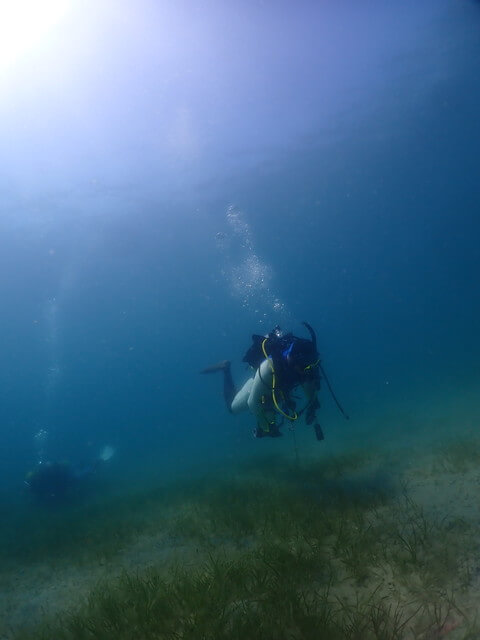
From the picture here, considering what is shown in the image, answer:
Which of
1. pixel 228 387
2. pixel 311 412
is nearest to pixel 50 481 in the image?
pixel 228 387

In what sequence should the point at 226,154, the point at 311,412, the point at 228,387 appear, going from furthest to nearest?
the point at 226,154 < the point at 228,387 < the point at 311,412

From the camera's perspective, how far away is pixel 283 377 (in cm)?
650

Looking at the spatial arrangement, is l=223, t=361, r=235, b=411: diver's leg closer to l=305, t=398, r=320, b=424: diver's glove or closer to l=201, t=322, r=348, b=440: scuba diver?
l=201, t=322, r=348, b=440: scuba diver

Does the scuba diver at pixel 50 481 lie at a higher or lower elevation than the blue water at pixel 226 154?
lower

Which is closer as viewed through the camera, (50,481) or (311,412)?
(311,412)

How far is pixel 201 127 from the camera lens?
23672mm

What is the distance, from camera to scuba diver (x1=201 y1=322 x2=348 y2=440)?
6.38 m

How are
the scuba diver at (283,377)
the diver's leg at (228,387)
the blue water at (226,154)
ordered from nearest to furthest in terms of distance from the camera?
the scuba diver at (283,377), the diver's leg at (228,387), the blue water at (226,154)

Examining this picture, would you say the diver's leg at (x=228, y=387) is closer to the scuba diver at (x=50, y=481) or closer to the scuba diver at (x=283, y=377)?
the scuba diver at (x=283, y=377)

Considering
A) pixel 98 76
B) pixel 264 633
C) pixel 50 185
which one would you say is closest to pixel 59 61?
pixel 98 76

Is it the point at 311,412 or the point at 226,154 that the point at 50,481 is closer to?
the point at 311,412

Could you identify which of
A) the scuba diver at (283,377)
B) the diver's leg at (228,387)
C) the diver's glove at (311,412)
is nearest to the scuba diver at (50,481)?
the diver's leg at (228,387)

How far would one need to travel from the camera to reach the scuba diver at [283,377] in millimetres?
6379

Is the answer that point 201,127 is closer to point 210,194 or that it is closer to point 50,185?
point 210,194
